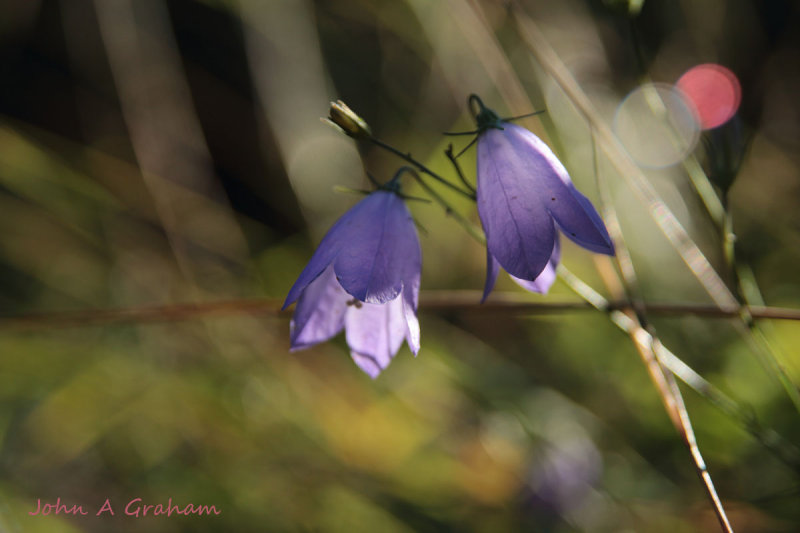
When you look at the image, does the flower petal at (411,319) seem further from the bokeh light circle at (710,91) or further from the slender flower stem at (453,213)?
the bokeh light circle at (710,91)

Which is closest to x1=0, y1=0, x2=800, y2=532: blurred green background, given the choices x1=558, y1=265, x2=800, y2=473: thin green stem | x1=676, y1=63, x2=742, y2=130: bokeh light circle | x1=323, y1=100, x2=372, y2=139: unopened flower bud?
x1=676, y1=63, x2=742, y2=130: bokeh light circle

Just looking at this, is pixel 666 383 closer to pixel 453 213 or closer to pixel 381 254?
pixel 453 213

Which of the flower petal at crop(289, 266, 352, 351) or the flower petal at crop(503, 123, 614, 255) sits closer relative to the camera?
the flower petal at crop(503, 123, 614, 255)

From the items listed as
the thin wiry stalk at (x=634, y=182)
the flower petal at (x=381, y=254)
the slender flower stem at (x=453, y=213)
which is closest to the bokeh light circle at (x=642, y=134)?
the thin wiry stalk at (x=634, y=182)

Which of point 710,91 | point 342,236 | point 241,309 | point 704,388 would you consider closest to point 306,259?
point 241,309

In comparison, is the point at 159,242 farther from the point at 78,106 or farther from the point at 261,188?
the point at 78,106

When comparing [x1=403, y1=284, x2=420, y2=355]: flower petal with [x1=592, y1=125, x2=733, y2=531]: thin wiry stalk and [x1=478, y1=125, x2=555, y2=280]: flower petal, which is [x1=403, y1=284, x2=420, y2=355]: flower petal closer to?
[x1=478, y1=125, x2=555, y2=280]: flower petal

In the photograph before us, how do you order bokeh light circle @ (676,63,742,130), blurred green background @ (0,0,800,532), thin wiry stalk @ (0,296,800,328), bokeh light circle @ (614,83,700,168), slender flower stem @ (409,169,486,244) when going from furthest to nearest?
bokeh light circle @ (676,63,742,130), bokeh light circle @ (614,83,700,168), blurred green background @ (0,0,800,532), thin wiry stalk @ (0,296,800,328), slender flower stem @ (409,169,486,244)

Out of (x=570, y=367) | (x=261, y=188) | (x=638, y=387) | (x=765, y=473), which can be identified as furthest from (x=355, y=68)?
(x=765, y=473)
